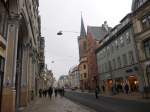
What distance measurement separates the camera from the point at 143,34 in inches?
1126

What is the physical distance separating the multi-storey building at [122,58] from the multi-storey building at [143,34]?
1.19 meters

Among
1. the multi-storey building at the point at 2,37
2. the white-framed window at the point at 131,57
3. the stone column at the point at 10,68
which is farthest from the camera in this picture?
the white-framed window at the point at 131,57

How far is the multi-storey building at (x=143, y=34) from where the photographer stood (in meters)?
27.5

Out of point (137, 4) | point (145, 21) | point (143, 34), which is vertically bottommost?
point (143, 34)

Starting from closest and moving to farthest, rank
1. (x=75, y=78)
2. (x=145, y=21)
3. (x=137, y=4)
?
(x=145, y=21)
(x=137, y=4)
(x=75, y=78)

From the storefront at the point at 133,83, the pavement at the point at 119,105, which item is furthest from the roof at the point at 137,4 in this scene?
the pavement at the point at 119,105

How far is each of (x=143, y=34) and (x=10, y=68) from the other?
74.5 ft

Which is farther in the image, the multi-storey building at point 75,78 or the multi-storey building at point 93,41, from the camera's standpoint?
the multi-storey building at point 75,78

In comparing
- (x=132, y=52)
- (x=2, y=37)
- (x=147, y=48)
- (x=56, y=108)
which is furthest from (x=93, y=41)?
(x=2, y=37)

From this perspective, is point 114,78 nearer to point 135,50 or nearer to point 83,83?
point 135,50

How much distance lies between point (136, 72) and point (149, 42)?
5.92 meters

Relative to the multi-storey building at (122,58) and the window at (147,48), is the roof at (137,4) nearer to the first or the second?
the multi-storey building at (122,58)

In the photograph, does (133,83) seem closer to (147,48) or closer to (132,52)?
(132,52)

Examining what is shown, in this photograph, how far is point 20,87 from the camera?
61.0 ft
